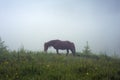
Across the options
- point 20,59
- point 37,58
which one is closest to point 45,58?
point 37,58

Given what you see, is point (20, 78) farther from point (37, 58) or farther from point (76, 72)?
point (37, 58)

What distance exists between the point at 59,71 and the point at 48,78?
46.4 inches

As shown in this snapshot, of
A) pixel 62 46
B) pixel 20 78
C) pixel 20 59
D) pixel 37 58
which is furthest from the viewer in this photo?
pixel 62 46

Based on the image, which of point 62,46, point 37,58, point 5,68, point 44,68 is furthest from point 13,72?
point 62,46

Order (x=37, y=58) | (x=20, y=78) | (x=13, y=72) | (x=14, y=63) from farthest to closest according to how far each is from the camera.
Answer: (x=37, y=58), (x=14, y=63), (x=13, y=72), (x=20, y=78)

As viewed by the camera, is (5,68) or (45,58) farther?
(45,58)

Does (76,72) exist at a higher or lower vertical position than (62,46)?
lower

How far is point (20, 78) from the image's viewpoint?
12797 mm

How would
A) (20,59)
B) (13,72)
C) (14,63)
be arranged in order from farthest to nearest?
(20,59)
(14,63)
(13,72)

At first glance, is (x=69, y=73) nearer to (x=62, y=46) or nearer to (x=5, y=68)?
(x=5, y=68)

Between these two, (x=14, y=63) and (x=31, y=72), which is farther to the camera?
(x=14, y=63)

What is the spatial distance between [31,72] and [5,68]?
1.38m

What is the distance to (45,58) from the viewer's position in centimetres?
1848

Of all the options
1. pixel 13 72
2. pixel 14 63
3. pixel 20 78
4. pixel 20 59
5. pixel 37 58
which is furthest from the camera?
pixel 37 58
